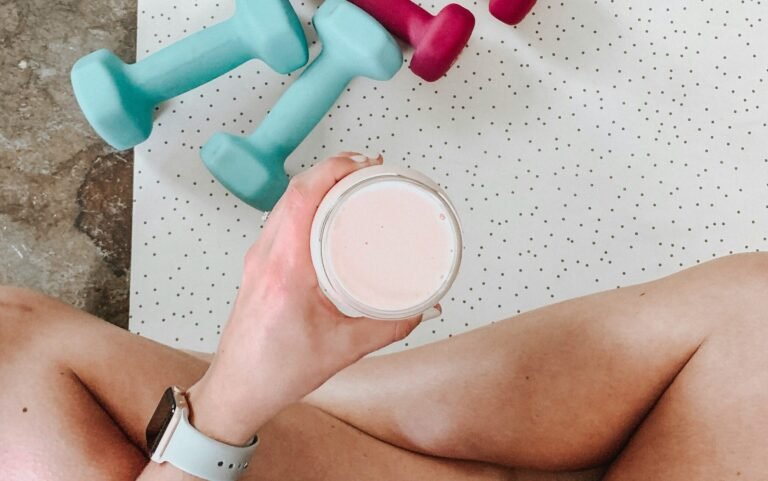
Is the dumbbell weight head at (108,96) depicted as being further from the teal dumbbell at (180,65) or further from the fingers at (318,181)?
the fingers at (318,181)

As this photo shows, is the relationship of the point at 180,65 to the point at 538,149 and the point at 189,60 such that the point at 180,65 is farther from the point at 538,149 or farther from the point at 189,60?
the point at 538,149

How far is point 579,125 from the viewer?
3.15ft

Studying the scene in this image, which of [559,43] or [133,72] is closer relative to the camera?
[133,72]

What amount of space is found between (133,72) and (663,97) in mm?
708

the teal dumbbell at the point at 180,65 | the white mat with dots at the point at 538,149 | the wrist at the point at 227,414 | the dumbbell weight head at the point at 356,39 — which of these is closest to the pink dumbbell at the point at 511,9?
the white mat with dots at the point at 538,149

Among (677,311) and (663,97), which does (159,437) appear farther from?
(663,97)

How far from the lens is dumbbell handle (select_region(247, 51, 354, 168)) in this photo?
87 cm

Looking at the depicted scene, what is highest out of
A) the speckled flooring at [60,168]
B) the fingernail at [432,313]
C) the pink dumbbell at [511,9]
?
the pink dumbbell at [511,9]

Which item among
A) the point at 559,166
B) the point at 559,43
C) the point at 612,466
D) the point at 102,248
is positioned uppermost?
the point at 559,43

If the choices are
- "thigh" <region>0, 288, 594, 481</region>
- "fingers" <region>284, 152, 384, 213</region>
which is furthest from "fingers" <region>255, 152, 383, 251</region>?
"thigh" <region>0, 288, 594, 481</region>

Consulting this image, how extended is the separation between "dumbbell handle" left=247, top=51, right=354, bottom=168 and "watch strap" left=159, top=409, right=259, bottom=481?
0.43 meters

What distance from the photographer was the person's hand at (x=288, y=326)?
46cm

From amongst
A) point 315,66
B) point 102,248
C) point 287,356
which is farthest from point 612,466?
point 102,248

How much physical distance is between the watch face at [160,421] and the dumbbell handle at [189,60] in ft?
1.52
